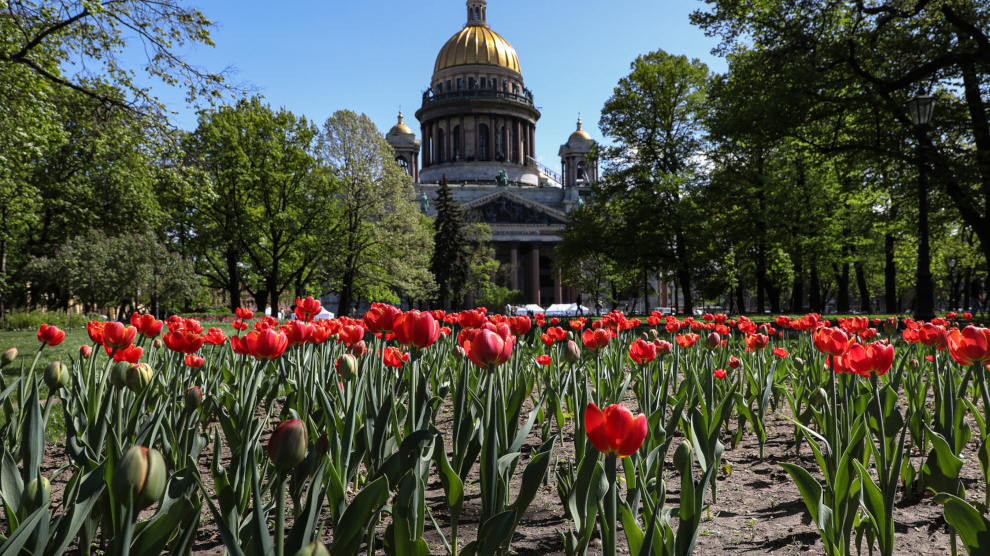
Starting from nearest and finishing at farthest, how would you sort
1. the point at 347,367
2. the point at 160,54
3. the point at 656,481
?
the point at 656,481 < the point at 347,367 < the point at 160,54

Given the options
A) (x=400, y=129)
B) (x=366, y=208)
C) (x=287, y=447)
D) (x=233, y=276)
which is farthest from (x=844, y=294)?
(x=400, y=129)

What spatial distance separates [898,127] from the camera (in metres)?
14.9

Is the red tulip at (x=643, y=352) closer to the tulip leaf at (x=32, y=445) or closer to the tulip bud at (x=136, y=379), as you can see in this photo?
the tulip bud at (x=136, y=379)

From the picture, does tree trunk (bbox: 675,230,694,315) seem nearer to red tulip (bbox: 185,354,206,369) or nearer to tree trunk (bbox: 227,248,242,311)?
tree trunk (bbox: 227,248,242,311)

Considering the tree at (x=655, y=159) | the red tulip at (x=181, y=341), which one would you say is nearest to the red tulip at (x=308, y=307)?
the red tulip at (x=181, y=341)

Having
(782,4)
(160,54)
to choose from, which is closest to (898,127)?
(782,4)

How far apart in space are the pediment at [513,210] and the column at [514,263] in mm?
2465

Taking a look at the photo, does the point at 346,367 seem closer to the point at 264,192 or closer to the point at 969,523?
the point at 969,523

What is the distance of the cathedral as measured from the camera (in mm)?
65062

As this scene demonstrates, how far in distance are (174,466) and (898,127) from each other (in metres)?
17.4

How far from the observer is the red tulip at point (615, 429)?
1.29 meters

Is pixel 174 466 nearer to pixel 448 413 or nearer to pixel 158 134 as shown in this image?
pixel 448 413

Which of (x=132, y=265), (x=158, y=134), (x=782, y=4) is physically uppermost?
(x=782, y=4)

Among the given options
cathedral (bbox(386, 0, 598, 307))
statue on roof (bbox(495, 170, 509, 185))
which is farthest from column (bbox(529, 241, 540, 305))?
statue on roof (bbox(495, 170, 509, 185))
